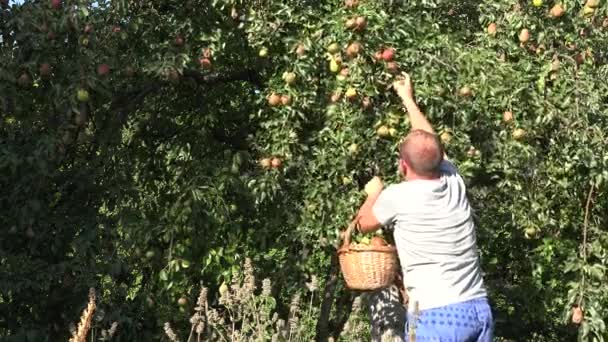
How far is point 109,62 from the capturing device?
393 cm

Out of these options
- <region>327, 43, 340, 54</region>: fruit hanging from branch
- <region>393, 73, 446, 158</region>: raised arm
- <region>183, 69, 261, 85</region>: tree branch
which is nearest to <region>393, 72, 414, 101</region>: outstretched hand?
<region>393, 73, 446, 158</region>: raised arm

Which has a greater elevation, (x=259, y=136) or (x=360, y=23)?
(x=360, y=23)

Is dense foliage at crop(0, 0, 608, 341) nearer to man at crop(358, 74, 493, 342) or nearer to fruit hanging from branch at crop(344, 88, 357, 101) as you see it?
fruit hanging from branch at crop(344, 88, 357, 101)

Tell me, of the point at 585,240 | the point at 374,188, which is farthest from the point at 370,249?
the point at 585,240

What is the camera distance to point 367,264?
11.9ft

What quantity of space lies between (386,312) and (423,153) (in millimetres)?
1677

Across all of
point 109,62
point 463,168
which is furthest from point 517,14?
point 109,62

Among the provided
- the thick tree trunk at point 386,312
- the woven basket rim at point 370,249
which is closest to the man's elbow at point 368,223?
the woven basket rim at point 370,249

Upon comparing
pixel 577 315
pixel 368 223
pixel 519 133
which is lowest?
pixel 577 315

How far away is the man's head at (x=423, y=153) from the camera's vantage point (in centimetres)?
309

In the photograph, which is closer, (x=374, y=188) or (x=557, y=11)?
(x=374, y=188)

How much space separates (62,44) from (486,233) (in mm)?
2091

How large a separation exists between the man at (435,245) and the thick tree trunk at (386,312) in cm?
142

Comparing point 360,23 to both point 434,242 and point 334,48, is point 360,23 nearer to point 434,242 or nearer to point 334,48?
point 334,48
